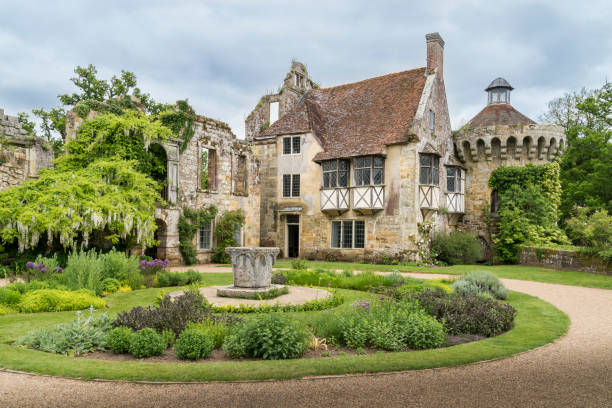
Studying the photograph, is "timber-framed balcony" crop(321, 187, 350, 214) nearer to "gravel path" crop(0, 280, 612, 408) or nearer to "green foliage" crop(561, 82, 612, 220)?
"green foliage" crop(561, 82, 612, 220)

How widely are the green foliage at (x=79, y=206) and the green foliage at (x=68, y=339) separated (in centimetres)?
809

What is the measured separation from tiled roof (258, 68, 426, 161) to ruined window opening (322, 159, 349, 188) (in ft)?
1.53

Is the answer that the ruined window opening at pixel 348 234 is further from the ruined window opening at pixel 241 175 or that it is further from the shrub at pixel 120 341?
the shrub at pixel 120 341

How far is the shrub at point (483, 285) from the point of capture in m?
11.7

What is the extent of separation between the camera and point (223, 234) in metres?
23.8

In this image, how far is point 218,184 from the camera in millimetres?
24250

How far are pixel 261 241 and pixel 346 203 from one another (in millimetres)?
6451

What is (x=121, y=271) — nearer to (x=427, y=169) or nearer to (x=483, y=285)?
(x=483, y=285)

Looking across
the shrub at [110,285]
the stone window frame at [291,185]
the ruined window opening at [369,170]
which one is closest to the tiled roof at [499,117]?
the ruined window opening at [369,170]

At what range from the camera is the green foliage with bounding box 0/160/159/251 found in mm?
14234

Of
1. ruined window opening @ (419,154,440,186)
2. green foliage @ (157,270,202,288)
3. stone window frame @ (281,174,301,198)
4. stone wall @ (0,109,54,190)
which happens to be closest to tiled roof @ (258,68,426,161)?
ruined window opening @ (419,154,440,186)

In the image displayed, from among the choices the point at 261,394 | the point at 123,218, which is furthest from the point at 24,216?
the point at 261,394

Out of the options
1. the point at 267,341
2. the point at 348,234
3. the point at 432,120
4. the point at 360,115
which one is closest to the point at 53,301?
the point at 267,341

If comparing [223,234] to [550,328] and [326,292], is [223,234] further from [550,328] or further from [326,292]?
[550,328]
